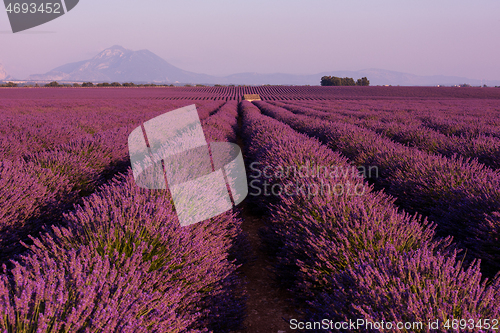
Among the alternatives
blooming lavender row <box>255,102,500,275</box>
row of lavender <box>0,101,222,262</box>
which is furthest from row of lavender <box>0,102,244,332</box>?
blooming lavender row <box>255,102,500,275</box>

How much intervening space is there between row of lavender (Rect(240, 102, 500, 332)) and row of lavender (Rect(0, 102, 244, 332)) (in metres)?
0.54

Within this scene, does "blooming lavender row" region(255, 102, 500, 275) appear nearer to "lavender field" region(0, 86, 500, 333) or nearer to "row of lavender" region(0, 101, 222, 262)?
"lavender field" region(0, 86, 500, 333)

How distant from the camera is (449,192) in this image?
300 centimetres

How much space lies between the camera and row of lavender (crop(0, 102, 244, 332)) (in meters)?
1.07

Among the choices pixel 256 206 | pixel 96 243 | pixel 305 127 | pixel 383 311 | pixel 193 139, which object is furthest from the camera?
pixel 305 127

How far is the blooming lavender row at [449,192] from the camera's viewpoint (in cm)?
218

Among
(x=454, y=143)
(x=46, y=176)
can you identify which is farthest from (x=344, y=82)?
(x=46, y=176)

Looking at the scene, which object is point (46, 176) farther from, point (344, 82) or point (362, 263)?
point (344, 82)

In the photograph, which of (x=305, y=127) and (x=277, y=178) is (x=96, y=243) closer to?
(x=277, y=178)

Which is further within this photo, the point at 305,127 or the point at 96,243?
the point at 305,127

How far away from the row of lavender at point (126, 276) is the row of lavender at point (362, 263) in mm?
544

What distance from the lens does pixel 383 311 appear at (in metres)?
1.20

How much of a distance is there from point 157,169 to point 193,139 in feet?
5.95

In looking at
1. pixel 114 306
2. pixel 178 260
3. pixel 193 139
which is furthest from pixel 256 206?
pixel 114 306
